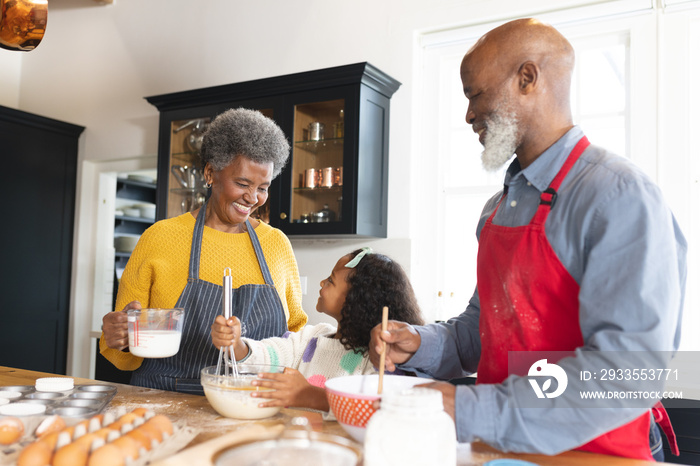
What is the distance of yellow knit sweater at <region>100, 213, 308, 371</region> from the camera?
77.3 inches

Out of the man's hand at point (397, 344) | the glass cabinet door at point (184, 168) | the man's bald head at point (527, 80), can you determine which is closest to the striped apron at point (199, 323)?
the man's hand at point (397, 344)

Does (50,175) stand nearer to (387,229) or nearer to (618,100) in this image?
(387,229)

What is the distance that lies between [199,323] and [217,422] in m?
0.70

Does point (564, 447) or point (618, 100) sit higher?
point (618, 100)

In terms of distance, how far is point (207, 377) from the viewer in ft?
4.31

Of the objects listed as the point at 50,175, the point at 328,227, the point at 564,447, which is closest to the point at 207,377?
the point at 564,447

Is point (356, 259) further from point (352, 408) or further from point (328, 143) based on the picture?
point (328, 143)

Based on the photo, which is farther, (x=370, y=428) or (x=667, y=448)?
(x=667, y=448)

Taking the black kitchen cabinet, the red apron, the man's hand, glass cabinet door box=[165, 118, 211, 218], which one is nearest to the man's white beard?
the red apron

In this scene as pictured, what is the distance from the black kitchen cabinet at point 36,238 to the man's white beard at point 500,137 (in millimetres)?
4142

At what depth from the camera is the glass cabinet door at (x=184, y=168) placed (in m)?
3.78

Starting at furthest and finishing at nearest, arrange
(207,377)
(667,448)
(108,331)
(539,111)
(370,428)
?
(667,448) < (108,331) < (207,377) < (539,111) < (370,428)

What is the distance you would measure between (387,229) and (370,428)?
2.59m

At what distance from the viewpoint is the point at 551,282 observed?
42.9 inches
